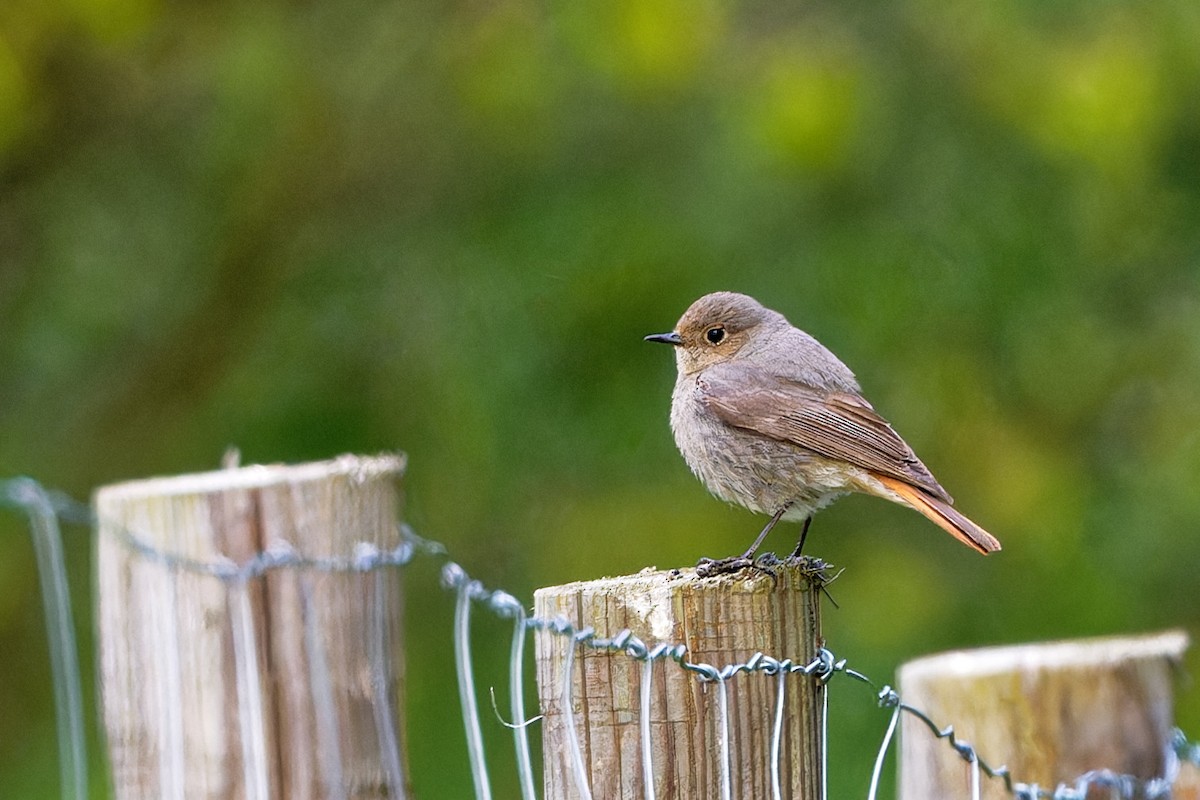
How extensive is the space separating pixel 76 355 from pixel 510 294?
79.3 inches

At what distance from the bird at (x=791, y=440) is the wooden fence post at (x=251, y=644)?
1967 millimetres

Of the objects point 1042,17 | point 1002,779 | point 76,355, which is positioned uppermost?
point 1042,17

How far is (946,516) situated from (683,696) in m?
2.27

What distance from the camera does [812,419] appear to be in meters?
5.25

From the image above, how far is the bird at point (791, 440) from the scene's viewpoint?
507cm

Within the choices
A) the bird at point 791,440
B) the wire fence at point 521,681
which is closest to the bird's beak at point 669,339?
the bird at point 791,440

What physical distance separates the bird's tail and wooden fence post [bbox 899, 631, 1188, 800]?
72.4 inches

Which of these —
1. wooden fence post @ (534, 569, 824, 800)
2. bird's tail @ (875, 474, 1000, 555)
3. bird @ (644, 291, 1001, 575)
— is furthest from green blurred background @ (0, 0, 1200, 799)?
wooden fence post @ (534, 569, 824, 800)

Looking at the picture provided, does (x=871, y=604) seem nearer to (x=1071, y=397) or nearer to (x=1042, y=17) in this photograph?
(x=1071, y=397)

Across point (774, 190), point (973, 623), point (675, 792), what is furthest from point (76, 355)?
point (675, 792)

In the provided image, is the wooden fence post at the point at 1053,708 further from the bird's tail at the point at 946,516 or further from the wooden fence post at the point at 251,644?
the bird's tail at the point at 946,516

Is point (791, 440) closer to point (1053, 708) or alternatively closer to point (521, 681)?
point (521, 681)

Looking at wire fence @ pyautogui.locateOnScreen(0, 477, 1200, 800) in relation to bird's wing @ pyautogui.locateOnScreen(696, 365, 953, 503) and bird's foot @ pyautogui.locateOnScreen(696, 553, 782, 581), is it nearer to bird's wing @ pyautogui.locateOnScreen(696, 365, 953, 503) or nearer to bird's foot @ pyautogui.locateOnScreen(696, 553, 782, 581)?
bird's foot @ pyautogui.locateOnScreen(696, 553, 782, 581)

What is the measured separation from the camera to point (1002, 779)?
2629 millimetres
